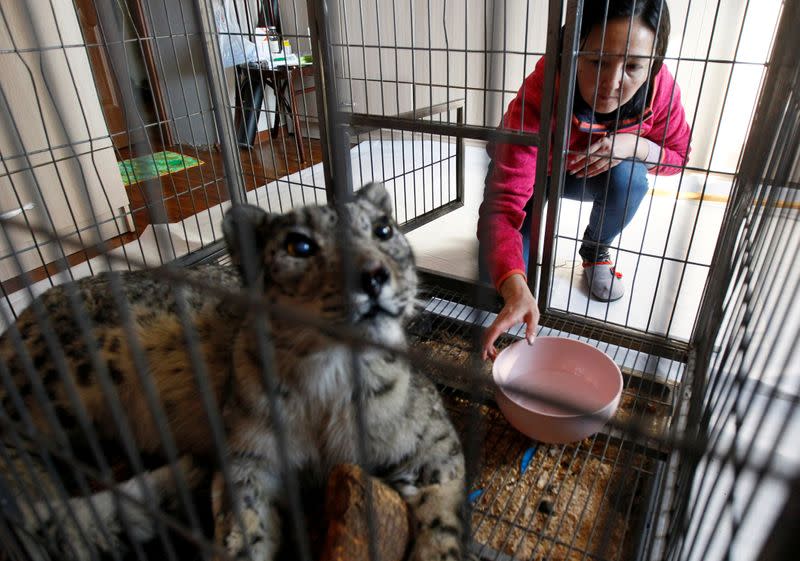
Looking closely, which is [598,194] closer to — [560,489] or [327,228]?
[560,489]

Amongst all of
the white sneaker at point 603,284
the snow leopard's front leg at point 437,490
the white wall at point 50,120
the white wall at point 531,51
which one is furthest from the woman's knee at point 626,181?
the white wall at point 50,120

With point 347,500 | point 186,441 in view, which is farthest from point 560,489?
point 186,441

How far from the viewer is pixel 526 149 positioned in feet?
6.26

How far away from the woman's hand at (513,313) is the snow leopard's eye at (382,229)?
1.37ft

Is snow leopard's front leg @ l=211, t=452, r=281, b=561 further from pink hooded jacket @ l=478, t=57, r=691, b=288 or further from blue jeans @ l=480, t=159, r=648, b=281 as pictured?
blue jeans @ l=480, t=159, r=648, b=281

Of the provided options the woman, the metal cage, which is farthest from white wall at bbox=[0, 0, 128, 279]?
the woman

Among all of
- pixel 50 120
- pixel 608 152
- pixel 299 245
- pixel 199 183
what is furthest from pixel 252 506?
pixel 50 120

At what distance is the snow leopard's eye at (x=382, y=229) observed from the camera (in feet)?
3.91

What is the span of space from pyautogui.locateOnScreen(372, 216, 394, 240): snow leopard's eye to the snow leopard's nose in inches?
11.0

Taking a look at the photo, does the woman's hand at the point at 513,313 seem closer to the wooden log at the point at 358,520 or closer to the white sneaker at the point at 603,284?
the wooden log at the point at 358,520

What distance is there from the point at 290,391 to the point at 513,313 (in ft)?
2.16

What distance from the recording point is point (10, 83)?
2.49 meters

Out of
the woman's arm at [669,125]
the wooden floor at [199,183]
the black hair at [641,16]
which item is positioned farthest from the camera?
the wooden floor at [199,183]

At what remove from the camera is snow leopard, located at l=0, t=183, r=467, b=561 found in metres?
1.01
